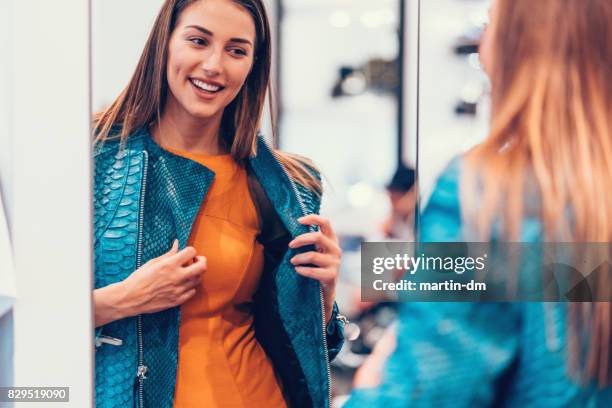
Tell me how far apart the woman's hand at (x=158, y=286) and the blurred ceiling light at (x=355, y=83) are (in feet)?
1.69

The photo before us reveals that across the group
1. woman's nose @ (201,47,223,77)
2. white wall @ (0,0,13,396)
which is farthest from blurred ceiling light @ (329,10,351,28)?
white wall @ (0,0,13,396)

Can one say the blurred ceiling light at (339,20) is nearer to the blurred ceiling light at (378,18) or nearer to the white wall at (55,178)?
the blurred ceiling light at (378,18)

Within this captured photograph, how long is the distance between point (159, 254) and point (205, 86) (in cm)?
40

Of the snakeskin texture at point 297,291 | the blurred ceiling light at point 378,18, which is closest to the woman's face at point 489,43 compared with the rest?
the blurred ceiling light at point 378,18

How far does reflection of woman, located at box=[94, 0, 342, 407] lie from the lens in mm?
1487

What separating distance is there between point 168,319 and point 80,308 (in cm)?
21

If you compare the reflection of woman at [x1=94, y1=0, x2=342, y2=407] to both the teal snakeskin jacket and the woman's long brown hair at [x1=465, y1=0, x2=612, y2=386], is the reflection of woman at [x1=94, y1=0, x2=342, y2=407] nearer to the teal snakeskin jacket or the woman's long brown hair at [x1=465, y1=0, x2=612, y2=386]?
the teal snakeskin jacket

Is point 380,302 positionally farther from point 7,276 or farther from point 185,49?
point 7,276

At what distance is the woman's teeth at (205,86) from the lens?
1502mm

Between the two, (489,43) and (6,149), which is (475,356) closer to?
(489,43)

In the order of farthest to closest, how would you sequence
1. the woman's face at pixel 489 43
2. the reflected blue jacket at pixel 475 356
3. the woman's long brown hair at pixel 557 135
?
the woman's face at pixel 489 43
the woman's long brown hair at pixel 557 135
the reflected blue jacket at pixel 475 356

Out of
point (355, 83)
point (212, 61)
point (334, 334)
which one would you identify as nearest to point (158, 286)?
point (334, 334)

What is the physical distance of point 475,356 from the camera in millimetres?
1220

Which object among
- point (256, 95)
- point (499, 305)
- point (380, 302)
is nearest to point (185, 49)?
point (256, 95)
